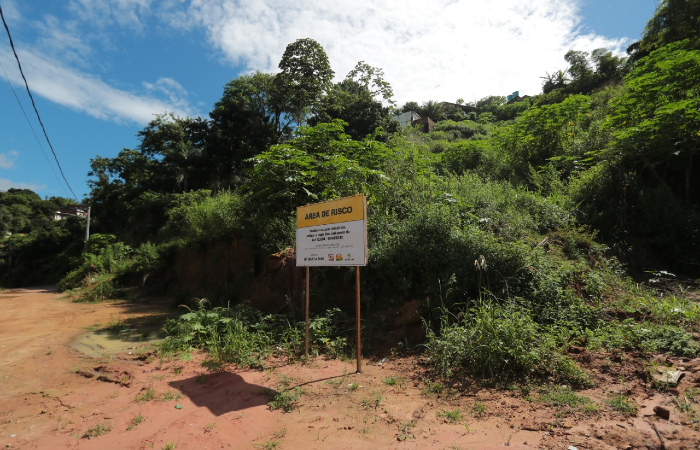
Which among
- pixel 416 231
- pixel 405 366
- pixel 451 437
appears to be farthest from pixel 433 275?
pixel 451 437

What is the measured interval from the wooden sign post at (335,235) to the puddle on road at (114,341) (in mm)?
3932

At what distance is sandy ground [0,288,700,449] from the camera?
3.00m

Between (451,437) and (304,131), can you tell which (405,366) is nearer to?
(451,437)

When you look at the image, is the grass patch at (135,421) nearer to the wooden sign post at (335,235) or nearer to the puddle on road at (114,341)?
the wooden sign post at (335,235)

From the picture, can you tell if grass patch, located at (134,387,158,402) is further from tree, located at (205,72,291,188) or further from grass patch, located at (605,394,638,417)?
tree, located at (205,72,291,188)

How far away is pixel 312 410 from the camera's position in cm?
387

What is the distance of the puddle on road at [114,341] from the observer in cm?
688

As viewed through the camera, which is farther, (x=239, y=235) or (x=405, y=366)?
(x=239, y=235)

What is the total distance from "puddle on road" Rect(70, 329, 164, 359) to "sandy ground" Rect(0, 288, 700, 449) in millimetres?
905

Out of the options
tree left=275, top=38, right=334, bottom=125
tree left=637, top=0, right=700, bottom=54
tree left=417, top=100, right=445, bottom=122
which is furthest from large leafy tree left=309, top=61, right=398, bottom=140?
tree left=417, top=100, right=445, bottom=122

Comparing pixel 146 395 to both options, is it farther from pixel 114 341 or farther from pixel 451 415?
pixel 114 341

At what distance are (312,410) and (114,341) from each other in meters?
6.10

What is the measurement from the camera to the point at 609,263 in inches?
259

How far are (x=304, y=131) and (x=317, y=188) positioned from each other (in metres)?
1.68
